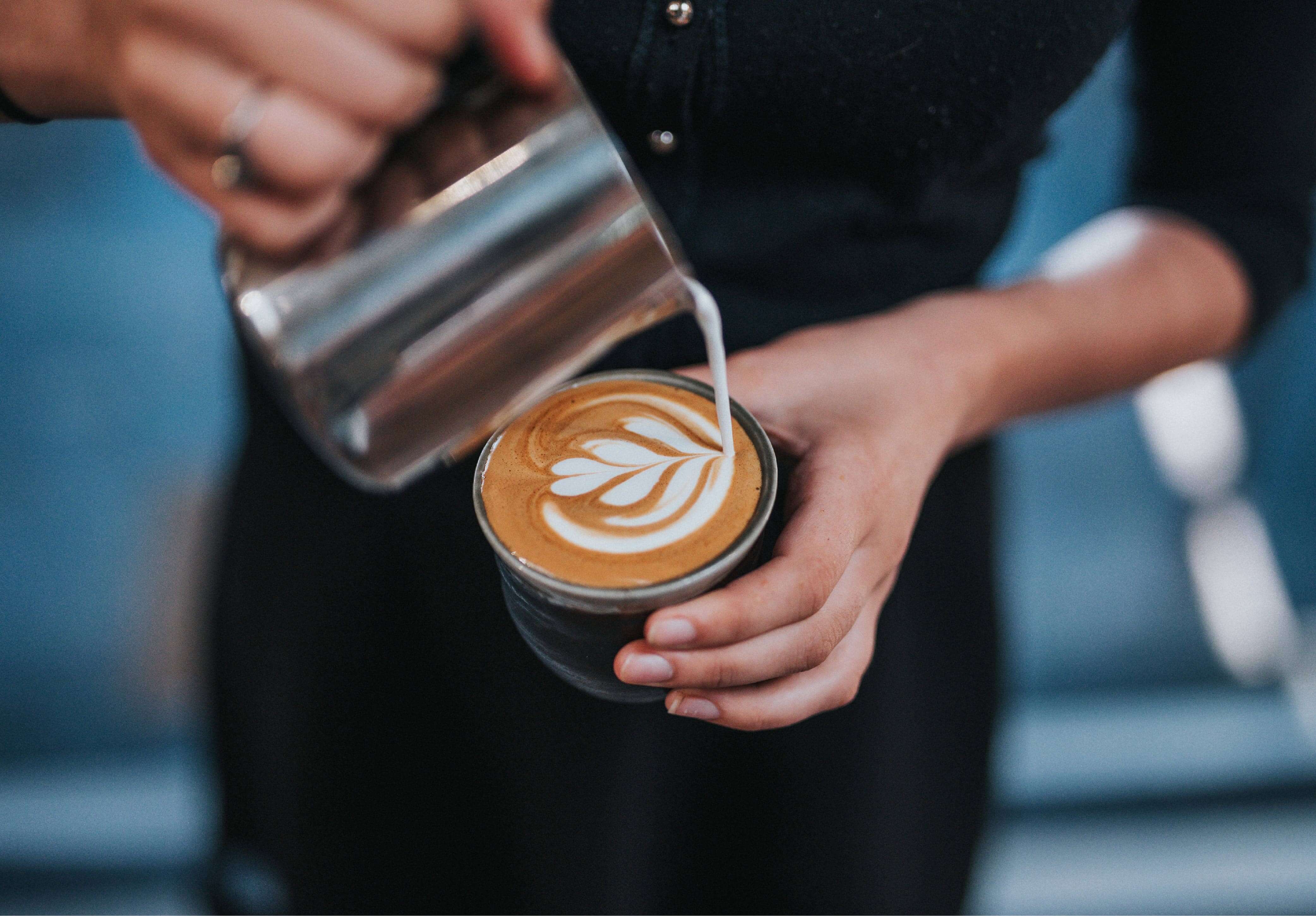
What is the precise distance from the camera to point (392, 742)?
123 centimetres

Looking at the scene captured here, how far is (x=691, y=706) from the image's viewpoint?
81 cm

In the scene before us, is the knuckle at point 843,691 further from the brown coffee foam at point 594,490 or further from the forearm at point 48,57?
the forearm at point 48,57

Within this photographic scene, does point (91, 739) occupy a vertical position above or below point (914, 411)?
below

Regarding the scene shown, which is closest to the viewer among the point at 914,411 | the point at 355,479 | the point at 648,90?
the point at 355,479

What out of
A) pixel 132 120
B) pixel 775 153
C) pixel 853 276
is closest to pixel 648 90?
pixel 775 153

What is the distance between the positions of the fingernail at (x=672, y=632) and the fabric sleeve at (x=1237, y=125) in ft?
3.22

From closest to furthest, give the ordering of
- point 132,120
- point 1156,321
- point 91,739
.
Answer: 1. point 132,120
2. point 1156,321
3. point 91,739

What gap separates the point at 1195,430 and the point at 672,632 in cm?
247

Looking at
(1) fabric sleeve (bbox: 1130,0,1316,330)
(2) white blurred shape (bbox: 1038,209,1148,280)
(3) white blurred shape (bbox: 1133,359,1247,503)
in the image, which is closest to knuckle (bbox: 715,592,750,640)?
(2) white blurred shape (bbox: 1038,209,1148,280)

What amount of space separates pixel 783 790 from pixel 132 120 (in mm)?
939

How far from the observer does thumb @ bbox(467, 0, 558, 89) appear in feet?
1.66

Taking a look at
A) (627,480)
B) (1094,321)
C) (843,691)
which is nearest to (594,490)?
(627,480)

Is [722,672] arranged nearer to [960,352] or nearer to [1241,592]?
[960,352]

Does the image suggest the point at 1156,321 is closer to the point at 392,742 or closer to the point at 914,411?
the point at 914,411
